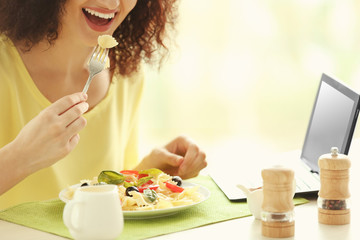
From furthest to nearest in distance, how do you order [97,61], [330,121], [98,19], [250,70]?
[250,70], [98,19], [330,121], [97,61]

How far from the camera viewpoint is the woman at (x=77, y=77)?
188 cm

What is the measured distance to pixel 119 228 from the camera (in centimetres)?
119

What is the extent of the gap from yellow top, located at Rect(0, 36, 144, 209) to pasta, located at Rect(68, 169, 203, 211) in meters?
0.45

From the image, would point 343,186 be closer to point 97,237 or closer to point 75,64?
point 97,237

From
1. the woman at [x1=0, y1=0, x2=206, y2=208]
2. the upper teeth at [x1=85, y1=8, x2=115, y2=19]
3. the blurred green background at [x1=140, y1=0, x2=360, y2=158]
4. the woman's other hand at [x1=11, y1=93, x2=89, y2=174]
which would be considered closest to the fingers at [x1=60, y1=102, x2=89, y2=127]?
the woman's other hand at [x1=11, y1=93, x2=89, y2=174]

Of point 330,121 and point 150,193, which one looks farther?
point 330,121

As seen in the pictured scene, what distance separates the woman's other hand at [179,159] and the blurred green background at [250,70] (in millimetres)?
3290

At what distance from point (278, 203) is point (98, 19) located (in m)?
0.90

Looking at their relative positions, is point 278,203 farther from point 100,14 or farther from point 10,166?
point 100,14

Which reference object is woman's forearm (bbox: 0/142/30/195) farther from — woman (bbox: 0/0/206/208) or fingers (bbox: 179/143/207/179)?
fingers (bbox: 179/143/207/179)

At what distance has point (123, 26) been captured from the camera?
7.33ft

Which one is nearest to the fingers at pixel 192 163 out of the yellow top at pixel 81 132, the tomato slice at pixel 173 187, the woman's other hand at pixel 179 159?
the woman's other hand at pixel 179 159

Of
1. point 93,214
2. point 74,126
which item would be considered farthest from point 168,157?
point 93,214

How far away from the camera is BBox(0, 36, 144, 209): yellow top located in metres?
1.94
